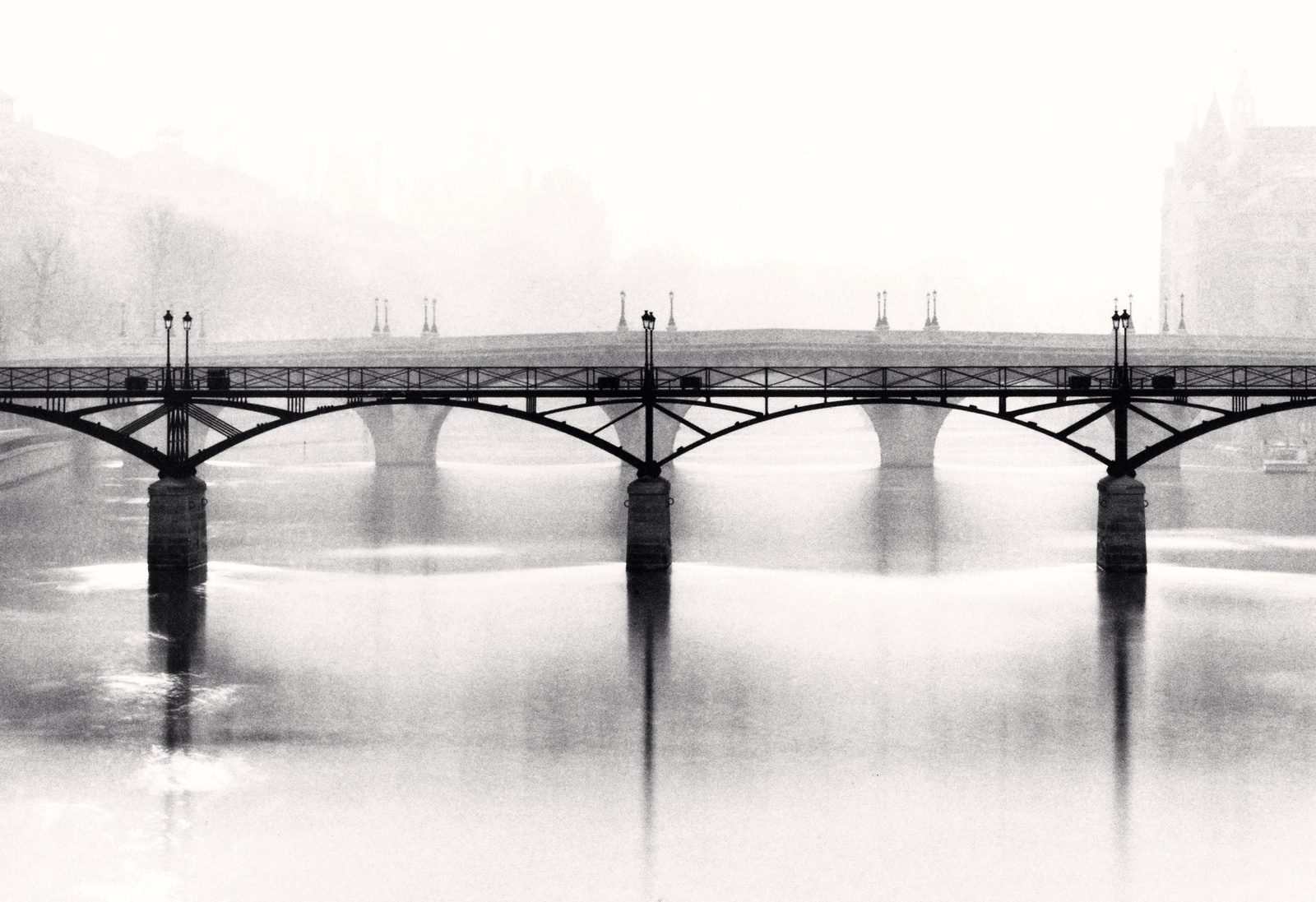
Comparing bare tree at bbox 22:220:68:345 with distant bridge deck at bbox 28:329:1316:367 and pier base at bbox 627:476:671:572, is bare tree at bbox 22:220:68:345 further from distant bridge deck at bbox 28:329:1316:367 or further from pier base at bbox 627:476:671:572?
pier base at bbox 627:476:671:572

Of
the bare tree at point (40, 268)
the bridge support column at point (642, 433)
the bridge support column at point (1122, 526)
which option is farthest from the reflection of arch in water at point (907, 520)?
the bare tree at point (40, 268)

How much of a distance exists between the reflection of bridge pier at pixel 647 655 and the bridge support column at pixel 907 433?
50.7 metres

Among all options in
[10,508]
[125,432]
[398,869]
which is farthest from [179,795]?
[10,508]

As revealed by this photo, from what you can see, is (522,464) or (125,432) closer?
(125,432)

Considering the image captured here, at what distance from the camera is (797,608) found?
42.2 metres

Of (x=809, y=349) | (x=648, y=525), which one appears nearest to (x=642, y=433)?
(x=809, y=349)

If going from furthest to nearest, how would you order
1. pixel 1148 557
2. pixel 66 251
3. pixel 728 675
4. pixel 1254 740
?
pixel 66 251, pixel 1148 557, pixel 728 675, pixel 1254 740

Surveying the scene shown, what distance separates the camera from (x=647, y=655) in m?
34.7

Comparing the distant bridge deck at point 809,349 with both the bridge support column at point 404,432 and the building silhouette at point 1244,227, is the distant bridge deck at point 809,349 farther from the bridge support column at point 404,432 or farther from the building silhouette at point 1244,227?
the building silhouette at point 1244,227

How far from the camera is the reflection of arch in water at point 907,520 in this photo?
175ft

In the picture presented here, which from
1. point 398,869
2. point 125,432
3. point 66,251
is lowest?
point 398,869

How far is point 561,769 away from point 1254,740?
13133 millimetres

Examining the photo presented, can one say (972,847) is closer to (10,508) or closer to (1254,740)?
(1254,740)

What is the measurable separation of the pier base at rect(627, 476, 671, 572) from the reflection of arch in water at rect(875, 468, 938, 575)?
907 cm
